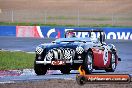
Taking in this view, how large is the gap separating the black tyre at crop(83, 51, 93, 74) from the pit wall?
95.8 ft

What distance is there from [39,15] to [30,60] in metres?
64.9

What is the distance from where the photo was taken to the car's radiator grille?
15.4m

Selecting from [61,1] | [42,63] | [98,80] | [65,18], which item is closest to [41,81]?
[42,63]

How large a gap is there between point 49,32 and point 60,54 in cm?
3306

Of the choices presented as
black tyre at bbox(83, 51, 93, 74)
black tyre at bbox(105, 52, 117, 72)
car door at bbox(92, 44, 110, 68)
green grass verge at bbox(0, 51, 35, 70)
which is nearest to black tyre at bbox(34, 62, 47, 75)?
black tyre at bbox(83, 51, 93, 74)

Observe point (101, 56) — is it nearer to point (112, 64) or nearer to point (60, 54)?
point (112, 64)

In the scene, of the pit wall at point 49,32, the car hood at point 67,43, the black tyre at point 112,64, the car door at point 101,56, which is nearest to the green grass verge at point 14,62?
the black tyre at point 112,64

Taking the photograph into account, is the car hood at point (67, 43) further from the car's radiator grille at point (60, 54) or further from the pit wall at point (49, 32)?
the pit wall at point (49, 32)

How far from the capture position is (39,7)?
98000 millimetres

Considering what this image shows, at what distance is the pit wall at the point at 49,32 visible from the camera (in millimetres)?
46844

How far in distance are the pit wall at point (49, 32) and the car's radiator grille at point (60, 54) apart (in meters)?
29.4

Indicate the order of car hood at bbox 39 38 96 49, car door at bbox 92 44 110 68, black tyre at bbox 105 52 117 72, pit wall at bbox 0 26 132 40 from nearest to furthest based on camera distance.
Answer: car hood at bbox 39 38 96 49 < car door at bbox 92 44 110 68 < black tyre at bbox 105 52 117 72 < pit wall at bbox 0 26 132 40

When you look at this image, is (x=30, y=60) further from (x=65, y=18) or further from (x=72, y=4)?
(x=72, y=4)

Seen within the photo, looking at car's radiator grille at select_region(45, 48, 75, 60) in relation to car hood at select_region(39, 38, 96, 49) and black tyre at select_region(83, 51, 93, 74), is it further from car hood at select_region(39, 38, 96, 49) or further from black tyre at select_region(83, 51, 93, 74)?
black tyre at select_region(83, 51, 93, 74)
